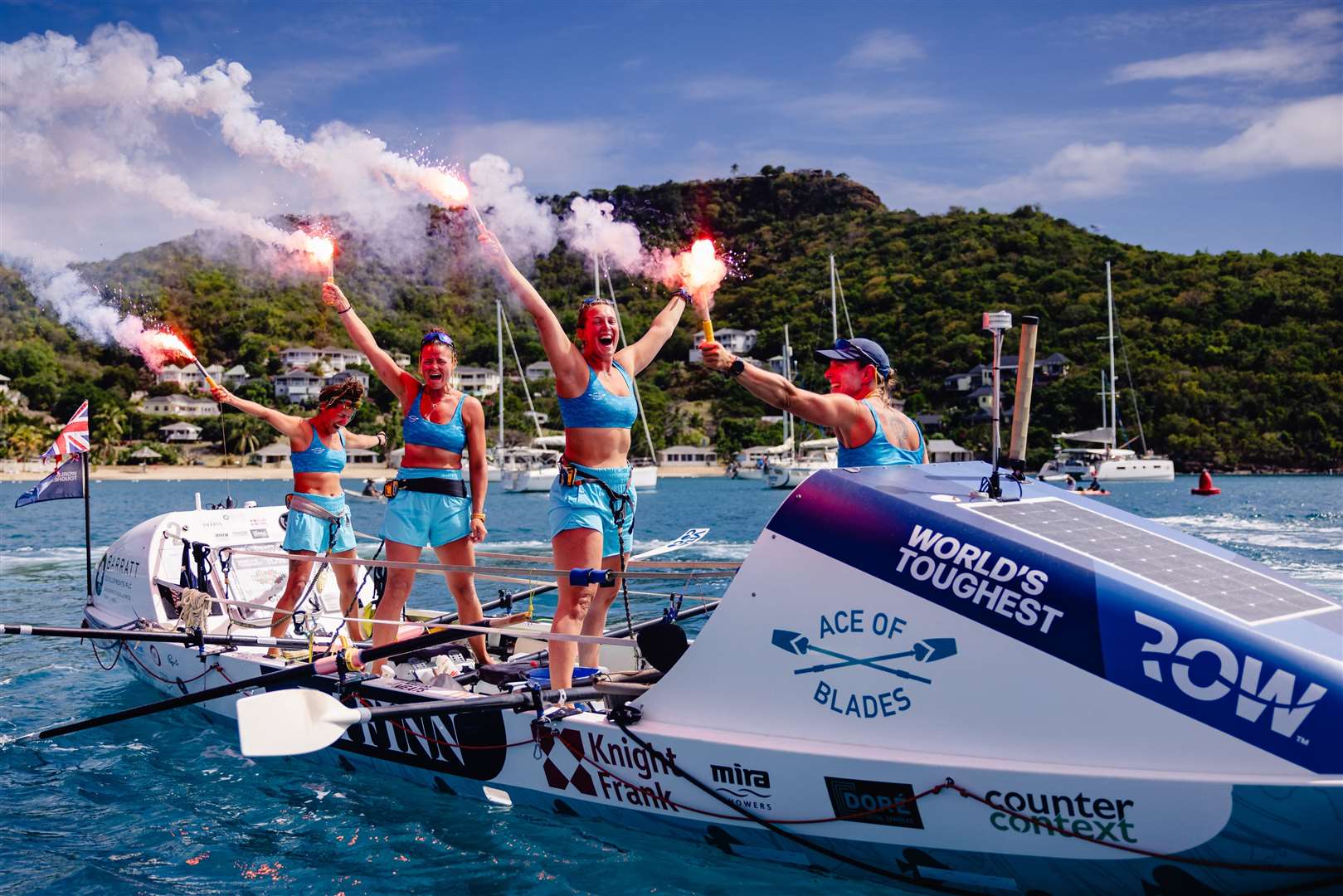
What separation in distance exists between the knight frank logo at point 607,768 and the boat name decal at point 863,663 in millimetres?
895

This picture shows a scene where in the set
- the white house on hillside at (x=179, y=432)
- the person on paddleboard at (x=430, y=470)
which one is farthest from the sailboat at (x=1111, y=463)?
the white house on hillside at (x=179, y=432)

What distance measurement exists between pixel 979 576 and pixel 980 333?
91.0m

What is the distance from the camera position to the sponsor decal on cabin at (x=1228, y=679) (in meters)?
3.66

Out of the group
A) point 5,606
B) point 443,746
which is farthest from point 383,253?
point 5,606

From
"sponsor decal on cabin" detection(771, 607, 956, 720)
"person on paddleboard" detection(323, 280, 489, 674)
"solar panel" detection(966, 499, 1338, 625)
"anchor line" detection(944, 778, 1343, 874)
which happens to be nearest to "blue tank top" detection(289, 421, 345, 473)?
"person on paddleboard" detection(323, 280, 489, 674)

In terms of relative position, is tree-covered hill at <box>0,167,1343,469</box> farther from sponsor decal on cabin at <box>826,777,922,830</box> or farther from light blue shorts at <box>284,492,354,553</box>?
sponsor decal on cabin at <box>826,777,922,830</box>

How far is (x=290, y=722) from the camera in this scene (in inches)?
192

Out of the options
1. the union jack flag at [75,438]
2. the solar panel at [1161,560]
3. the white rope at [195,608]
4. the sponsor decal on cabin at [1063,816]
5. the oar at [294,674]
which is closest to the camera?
the sponsor decal on cabin at [1063,816]

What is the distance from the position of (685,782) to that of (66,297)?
29.5 ft

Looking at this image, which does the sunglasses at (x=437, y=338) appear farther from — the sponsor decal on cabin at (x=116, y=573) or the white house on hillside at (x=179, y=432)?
the white house on hillside at (x=179, y=432)

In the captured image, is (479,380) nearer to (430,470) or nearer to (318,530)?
(318,530)

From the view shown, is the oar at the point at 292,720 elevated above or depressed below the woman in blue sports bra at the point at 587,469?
below

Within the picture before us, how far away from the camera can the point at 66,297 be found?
10.8 m

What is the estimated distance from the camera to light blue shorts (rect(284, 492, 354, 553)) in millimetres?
8312
